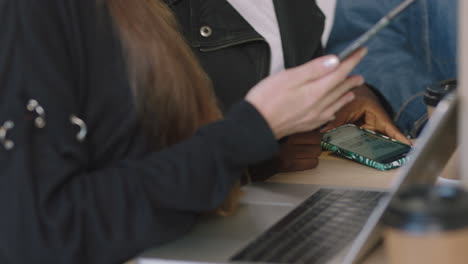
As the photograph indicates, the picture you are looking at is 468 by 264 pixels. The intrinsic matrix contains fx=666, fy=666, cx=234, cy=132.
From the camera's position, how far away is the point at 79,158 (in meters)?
0.75

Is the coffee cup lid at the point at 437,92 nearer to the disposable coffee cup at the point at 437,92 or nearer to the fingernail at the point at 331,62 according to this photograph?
the disposable coffee cup at the point at 437,92

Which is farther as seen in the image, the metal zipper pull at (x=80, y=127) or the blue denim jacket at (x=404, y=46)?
the blue denim jacket at (x=404, y=46)

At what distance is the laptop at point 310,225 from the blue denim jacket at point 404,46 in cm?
96

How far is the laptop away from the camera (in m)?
0.68

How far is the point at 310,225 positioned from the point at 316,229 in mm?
14

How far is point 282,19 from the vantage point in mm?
1173

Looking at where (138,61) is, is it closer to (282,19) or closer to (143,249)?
(143,249)

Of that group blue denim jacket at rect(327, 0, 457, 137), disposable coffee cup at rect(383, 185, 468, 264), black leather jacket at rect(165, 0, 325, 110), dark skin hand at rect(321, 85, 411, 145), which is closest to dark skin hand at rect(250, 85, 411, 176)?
dark skin hand at rect(321, 85, 411, 145)

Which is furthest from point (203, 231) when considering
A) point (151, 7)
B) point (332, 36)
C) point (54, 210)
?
point (332, 36)

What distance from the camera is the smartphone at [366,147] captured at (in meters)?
1.09

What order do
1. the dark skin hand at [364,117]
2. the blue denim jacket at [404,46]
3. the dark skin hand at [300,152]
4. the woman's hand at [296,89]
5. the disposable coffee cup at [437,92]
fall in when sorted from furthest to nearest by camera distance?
the blue denim jacket at [404,46], the dark skin hand at [364,117], the dark skin hand at [300,152], the disposable coffee cup at [437,92], the woman's hand at [296,89]

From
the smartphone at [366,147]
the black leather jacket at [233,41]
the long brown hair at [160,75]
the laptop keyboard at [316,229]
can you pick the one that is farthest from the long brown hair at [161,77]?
the smartphone at [366,147]

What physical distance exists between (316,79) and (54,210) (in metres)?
0.35

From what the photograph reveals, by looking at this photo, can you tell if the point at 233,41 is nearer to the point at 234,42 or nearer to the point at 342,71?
the point at 234,42
